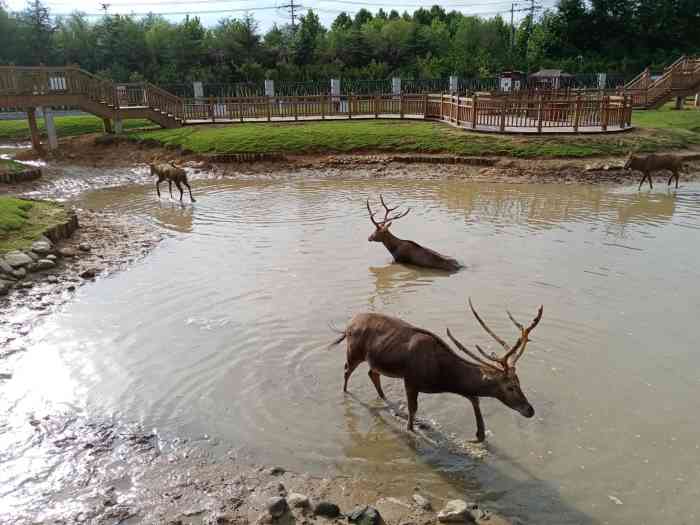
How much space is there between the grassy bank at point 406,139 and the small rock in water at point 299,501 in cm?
1792

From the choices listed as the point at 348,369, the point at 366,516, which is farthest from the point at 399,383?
the point at 366,516

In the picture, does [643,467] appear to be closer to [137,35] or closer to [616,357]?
[616,357]

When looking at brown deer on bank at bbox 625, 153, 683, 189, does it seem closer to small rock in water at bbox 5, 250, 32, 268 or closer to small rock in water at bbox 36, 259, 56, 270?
small rock in water at bbox 36, 259, 56, 270

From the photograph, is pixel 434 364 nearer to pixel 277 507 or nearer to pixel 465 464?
pixel 465 464

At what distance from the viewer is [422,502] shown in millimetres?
4844

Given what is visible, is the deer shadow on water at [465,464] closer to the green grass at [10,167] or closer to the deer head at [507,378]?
the deer head at [507,378]

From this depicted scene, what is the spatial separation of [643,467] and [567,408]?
106cm

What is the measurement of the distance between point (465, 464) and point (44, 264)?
27.9 ft

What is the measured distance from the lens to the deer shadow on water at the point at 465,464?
4852 millimetres

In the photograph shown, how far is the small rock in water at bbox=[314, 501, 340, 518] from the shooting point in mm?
4656

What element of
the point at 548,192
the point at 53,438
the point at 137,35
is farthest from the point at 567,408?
the point at 137,35

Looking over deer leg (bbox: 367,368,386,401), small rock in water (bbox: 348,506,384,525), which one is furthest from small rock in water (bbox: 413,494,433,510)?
deer leg (bbox: 367,368,386,401)

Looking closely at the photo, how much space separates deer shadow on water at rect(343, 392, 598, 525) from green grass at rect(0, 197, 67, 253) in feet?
26.3

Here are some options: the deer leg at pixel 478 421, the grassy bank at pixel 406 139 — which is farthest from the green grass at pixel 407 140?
the deer leg at pixel 478 421
